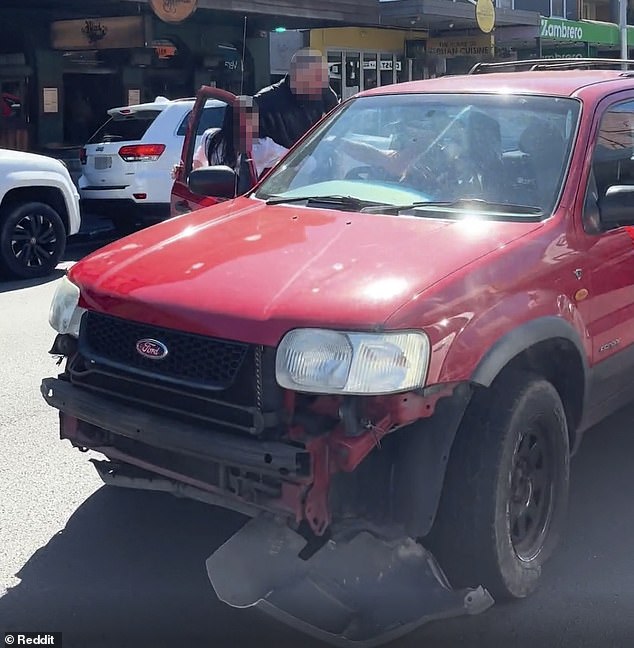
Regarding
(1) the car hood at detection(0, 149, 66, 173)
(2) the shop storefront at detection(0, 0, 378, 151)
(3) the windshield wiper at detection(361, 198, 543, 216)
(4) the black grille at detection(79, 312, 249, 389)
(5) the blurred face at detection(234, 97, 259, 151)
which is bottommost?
(4) the black grille at detection(79, 312, 249, 389)

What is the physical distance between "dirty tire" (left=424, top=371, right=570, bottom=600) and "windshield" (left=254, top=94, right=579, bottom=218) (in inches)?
31.9

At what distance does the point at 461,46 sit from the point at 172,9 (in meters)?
11.4

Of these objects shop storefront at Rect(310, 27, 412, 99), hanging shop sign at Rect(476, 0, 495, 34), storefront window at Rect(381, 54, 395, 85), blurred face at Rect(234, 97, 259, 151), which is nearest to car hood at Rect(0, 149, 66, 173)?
blurred face at Rect(234, 97, 259, 151)

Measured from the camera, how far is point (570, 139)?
4160mm

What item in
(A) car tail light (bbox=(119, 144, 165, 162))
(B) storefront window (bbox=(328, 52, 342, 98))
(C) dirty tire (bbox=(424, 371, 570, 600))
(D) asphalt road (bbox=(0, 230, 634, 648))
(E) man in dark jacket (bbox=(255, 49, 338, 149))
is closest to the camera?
(C) dirty tire (bbox=(424, 371, 570, 600))

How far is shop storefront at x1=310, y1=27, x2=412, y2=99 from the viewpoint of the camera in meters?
24.6

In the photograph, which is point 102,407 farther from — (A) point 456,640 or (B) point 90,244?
(B) point 90,244

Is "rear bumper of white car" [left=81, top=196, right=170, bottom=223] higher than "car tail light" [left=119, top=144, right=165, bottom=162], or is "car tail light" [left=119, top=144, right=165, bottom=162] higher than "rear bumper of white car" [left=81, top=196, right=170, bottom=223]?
"car tail light" [left=119, top=144, right=165, bottom=162]

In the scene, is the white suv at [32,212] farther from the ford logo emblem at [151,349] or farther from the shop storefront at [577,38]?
the shop storefront at [577,38]

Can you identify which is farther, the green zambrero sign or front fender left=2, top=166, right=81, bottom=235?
the green zambrero sign

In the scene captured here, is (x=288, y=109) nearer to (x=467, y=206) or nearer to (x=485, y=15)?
(x=467, y=206)

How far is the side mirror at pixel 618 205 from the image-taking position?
3.92m

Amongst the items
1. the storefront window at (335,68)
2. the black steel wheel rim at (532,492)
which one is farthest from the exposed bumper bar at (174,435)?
the storefront window at (335,68)

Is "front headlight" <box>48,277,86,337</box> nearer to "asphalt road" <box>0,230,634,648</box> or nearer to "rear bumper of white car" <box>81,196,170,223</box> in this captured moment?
"asphalt road" <box>0,230,634,648</box>
